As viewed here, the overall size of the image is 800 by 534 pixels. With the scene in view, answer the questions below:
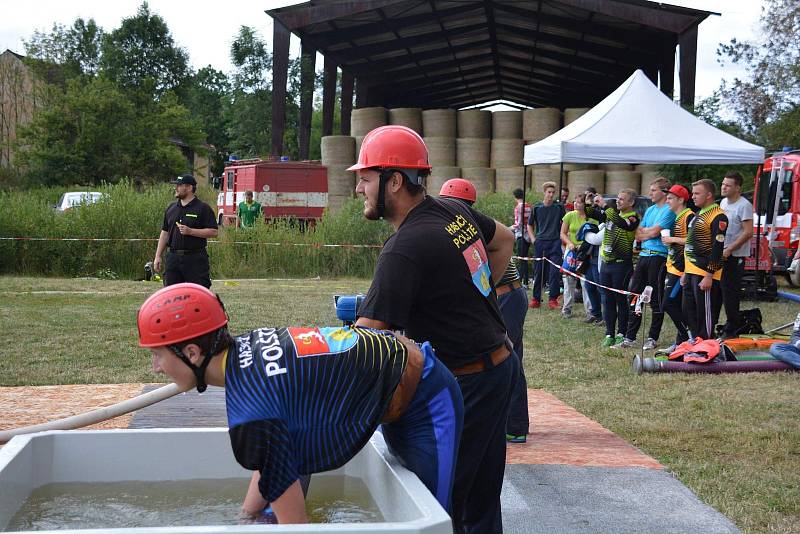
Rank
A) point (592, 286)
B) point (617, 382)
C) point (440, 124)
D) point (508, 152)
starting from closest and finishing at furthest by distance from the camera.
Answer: point (617, 382), point (592, 286), point (508, 152), point (440, 124)

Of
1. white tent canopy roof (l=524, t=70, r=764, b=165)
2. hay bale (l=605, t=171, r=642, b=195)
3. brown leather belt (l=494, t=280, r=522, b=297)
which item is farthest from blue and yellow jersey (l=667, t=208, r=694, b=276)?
hay bale (l=605, t=171, r=642, b=195)

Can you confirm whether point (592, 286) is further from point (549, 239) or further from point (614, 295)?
point (549, 239)

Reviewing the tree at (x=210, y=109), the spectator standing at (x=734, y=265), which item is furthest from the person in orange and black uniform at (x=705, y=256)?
the tree at (x=210, y=109)

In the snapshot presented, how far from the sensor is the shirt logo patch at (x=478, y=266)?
3607 millimetres

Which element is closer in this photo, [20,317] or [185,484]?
[185,484]

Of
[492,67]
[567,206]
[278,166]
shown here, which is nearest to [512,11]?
[278,166]

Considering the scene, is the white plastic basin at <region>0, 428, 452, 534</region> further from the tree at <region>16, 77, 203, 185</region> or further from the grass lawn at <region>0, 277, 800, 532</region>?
the tree at <region>16, 77, 203, 185</region>

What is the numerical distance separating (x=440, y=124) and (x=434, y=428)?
28.0 meters

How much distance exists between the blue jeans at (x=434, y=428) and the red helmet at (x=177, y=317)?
0.70 metres

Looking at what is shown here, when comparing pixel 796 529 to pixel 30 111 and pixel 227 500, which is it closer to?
pixel 227 500

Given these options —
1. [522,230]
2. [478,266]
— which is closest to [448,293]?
[478,266]

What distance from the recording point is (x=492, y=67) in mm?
42875

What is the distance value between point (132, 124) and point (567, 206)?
34.2m

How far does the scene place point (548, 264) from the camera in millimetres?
15961
